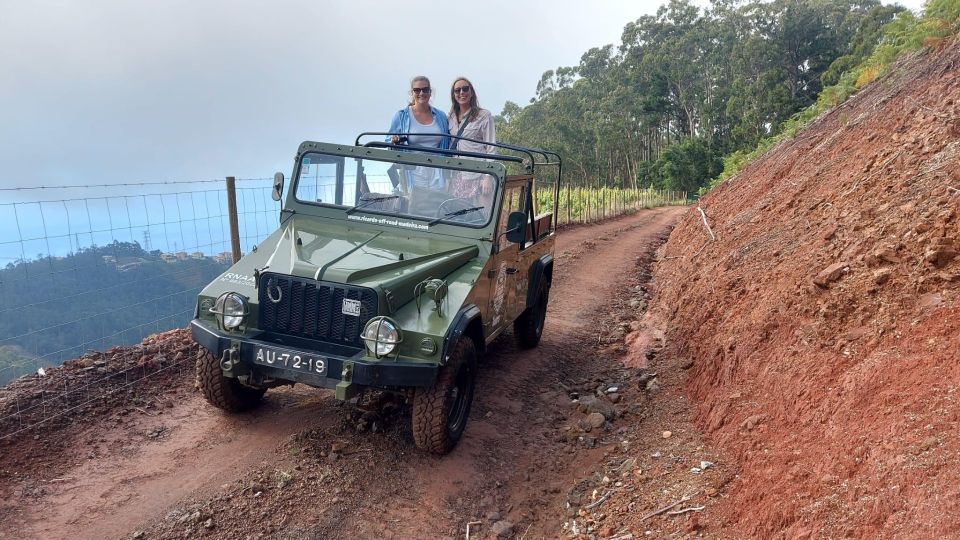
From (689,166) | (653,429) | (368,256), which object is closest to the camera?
(368,256)

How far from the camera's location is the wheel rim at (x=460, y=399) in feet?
17.4

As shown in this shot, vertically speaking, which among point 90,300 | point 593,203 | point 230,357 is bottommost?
point 593,203

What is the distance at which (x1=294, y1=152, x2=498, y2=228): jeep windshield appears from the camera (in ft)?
20.1

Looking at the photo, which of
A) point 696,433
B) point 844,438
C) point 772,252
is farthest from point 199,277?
point 844,438

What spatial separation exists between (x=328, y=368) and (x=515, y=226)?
6.93 feet

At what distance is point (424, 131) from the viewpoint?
24.5ft

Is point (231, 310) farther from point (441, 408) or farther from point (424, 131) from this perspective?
point (424, 131)

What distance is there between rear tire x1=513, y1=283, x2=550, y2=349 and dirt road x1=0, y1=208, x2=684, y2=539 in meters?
1.07

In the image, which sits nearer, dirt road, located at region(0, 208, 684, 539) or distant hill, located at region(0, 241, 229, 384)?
dirt road, located at region(0, 208, 684, 539)

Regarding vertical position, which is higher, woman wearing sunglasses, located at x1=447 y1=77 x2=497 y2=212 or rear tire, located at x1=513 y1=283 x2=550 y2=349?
woman wearing sunglasses, located at x1=447 y1=77 x2=497 y2=212

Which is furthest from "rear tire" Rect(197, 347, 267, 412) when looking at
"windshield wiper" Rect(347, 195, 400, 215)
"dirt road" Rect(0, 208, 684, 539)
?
"windshield wiper" Rect(347, 195, 400, 215)

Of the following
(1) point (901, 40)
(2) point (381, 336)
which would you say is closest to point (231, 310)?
(2) point (381, 336)

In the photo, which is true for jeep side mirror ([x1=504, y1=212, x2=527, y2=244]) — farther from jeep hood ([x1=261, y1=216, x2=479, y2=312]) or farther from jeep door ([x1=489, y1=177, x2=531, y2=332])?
jeep hood ([x1=261, y1=216, x2=479, y2=312])

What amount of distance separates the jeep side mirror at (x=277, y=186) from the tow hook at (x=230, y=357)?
6.22ft
